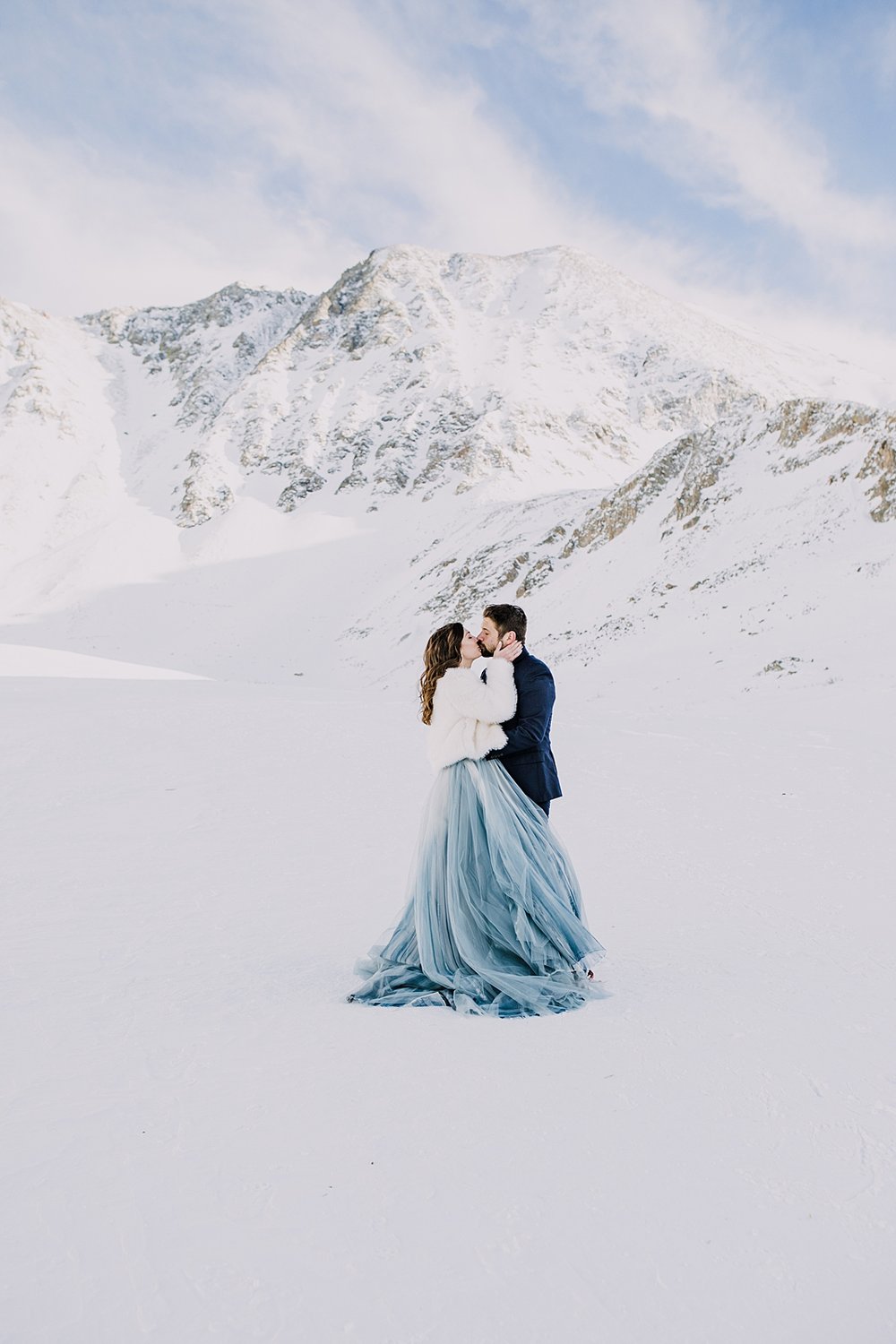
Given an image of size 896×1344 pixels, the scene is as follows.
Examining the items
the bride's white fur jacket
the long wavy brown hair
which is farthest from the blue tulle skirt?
the long wavy brown hair

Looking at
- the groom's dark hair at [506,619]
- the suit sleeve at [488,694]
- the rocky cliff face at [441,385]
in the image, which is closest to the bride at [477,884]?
the suit sleeve at [488,694]

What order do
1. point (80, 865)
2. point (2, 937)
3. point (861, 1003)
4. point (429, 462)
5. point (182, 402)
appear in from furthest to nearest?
point (182, 402) → point (429, 462) → point (80, 865) → point (2, 937) → point (861, 1003)

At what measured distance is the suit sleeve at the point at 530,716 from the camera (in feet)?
14.4

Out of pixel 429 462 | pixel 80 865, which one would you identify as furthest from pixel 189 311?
pixel 80 865

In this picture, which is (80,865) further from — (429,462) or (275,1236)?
(429,462)

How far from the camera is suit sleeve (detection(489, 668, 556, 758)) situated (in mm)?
4387

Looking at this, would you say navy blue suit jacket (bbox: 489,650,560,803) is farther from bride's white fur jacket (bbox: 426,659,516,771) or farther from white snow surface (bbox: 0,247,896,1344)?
white snow surface (bbox: 0,247,896,1344)

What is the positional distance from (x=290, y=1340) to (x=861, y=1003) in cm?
318

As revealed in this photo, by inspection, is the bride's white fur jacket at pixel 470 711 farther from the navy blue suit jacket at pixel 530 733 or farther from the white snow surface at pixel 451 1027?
the white snow surface at pixel 451 1027

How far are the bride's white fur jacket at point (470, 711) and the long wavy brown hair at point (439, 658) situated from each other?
0.14ft

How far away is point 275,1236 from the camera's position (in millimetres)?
2105

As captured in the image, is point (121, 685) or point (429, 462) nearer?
point (121, 685)

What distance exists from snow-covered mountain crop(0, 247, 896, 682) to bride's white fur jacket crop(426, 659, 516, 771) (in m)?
15.6

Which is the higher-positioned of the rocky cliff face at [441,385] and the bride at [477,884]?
the rocky cliff face at [441,385]
